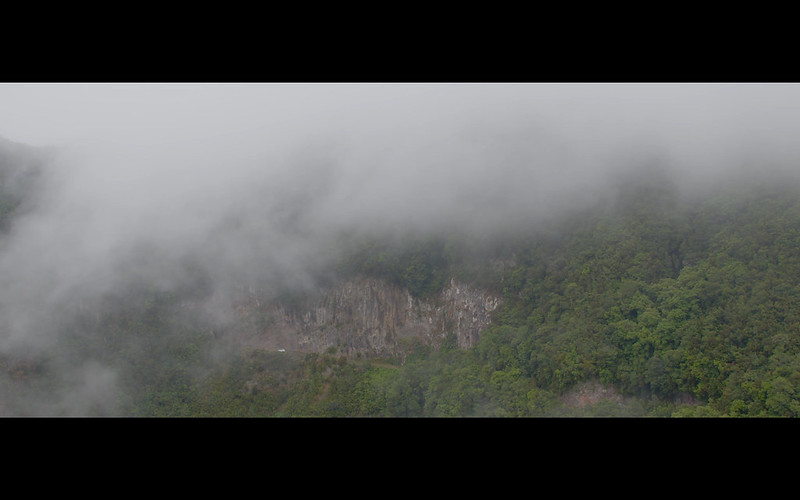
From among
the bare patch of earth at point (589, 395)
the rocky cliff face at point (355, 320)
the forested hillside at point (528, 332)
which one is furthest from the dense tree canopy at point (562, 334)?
the rocky cliff face at point (355, 320)

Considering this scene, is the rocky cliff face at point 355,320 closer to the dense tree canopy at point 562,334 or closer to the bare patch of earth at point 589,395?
the dense tree canopy at point 562,334

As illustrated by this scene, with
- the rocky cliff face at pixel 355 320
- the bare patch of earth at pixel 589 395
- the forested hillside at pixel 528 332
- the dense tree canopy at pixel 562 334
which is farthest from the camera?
the rocky cliff face at pixel 355 320

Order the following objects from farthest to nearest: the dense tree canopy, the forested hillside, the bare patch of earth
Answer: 1. the bare patch of earth
2. the forested hillside
3. the dense tree canopy

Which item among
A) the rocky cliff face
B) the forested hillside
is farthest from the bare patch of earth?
the rocky cliff face

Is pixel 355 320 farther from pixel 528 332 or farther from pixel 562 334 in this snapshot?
pixel 562 334

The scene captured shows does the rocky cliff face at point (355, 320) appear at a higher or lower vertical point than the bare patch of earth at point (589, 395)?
higher

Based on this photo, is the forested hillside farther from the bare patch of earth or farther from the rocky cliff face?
the rocky cliff face

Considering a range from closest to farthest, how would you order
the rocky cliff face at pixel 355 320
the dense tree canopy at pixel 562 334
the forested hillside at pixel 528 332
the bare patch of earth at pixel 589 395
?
the dense tree canopy at pixel 562 334 → the forested hillside at pixel 528 332 → the bare patch of earth at pixel 589 395 → the rocky cliff face at pixel 355 320

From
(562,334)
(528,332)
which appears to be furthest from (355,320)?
(562,334)
